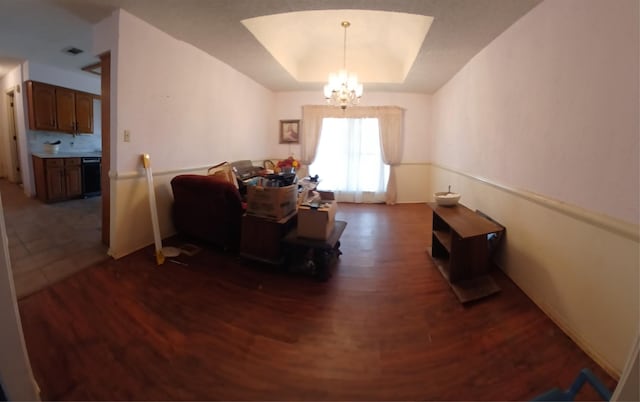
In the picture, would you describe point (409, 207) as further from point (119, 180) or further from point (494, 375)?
point (119, 180)

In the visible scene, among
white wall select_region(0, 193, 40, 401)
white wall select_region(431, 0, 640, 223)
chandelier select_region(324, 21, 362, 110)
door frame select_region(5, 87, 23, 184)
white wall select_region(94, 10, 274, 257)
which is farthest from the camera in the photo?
door frame select_region(5, 87, 23, 184)

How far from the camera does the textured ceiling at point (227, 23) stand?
2215mm

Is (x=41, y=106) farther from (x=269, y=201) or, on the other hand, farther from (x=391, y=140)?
(x=391, y=140)

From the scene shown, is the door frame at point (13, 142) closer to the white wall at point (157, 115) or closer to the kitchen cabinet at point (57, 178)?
the kitchen cabinet at point (57, 178)

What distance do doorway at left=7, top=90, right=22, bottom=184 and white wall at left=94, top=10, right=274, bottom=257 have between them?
4.31 meters

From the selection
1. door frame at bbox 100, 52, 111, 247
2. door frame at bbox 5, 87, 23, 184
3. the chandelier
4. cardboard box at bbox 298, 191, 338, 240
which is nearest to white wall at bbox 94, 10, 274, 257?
door frame at bbox 100, 52, 111, 247

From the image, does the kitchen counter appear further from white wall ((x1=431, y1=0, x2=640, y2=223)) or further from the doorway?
white wall ((x1=431, y1=0, x2=640, y2=223))

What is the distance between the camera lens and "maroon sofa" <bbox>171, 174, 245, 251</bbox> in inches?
104

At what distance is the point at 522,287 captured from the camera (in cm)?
214

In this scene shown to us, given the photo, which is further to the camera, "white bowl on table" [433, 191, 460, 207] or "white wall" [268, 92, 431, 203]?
"white wall" [268, 92, 431, 203]

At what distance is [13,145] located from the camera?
5.15 m

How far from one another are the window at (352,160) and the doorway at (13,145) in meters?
5.82

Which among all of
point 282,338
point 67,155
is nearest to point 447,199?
point 282,338

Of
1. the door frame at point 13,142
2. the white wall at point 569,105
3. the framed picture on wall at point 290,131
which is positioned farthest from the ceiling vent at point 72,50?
the white wall at point 569,105
